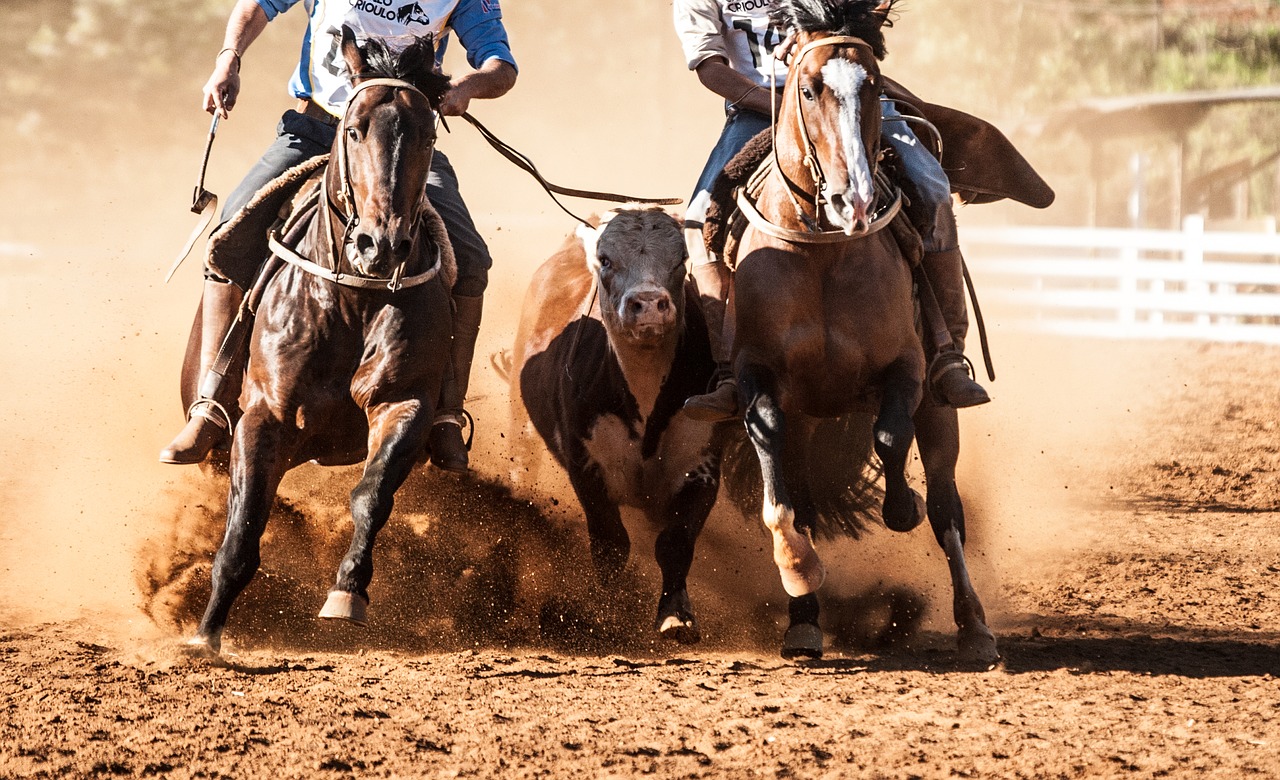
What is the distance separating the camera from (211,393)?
17.5 ft

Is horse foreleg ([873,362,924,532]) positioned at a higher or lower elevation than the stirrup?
lower

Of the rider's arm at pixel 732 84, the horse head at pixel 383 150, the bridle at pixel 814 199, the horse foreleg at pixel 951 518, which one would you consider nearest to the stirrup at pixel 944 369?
the horse foreleg at pixel 951 518

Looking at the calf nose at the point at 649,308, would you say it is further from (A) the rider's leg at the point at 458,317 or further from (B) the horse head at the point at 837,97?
(B) the horse head at the point at 837,97

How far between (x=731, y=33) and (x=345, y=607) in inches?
110

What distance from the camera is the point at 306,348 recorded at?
504 centimetres

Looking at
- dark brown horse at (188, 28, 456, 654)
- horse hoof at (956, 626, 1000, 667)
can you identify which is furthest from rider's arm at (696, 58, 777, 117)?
horse hoof at (956, 626, 1000, 667)

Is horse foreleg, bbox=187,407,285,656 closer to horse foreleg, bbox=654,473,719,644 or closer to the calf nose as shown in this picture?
the calf nose

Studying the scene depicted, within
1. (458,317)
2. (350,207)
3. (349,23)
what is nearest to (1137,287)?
(458,317)

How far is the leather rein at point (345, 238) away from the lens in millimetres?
4793

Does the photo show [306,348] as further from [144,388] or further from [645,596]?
[144,388]

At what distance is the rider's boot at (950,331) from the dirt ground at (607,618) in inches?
38.1

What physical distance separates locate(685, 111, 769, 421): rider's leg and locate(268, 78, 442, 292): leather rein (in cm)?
99

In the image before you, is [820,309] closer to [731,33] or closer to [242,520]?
[731,33]

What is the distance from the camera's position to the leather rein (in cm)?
479
